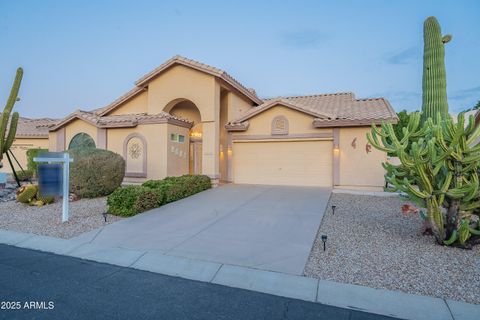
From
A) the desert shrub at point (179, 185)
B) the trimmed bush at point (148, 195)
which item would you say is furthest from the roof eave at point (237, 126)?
the trimmed bush at point (148, 195)

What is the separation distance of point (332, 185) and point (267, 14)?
10.6 meters

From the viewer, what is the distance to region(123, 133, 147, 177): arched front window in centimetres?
1445

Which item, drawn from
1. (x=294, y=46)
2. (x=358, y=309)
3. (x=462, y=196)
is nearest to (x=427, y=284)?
(x=358, y=309)

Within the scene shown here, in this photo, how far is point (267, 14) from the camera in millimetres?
15938

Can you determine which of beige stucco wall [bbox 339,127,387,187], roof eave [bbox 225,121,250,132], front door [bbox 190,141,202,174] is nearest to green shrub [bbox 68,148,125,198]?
front door [bbox 190,141,202,174]

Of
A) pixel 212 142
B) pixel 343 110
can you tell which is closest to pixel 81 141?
pixel 212 142

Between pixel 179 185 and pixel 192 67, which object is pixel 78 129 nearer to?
pixel 192 67

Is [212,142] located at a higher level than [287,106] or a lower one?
lower

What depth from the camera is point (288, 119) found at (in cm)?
1480

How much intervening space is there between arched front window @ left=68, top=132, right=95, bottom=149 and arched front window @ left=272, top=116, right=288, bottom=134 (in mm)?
10530

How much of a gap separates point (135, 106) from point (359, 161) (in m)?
13.5

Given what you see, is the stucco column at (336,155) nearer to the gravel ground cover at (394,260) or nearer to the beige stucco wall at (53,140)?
the gravel ground cover at (394,260)

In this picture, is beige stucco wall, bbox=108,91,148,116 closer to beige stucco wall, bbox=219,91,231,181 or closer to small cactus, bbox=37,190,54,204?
beige stucco wall, bbox=219,91,231,181

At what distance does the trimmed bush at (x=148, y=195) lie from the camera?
325 inches
